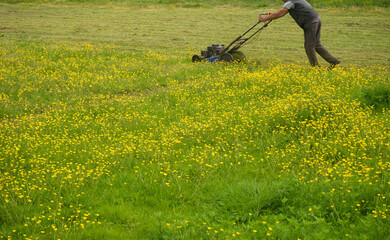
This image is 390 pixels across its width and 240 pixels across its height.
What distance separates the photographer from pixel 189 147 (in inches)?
254

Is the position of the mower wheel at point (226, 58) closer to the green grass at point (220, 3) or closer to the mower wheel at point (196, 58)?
the mower wheel at point (196, 58)

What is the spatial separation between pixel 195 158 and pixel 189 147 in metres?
0.59

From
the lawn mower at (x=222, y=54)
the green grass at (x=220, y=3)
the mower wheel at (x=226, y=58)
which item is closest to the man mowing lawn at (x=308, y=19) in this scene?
the lawn mower at (x=222, y=54)

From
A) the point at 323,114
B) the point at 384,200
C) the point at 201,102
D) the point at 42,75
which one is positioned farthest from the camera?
the point at 42,75

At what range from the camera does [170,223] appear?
4293 millimetres

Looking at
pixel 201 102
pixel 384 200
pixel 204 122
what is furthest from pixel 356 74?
pixel 384 200

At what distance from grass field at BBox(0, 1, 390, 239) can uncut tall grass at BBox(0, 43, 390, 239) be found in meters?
0.02

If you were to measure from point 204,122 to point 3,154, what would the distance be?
11.2 feet

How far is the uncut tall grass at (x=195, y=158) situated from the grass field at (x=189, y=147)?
0.08 feet

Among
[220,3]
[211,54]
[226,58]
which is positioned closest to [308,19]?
[226,58]

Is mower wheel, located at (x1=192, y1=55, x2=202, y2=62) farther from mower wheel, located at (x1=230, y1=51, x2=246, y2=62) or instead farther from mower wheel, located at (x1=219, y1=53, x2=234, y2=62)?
mower wheel, located at (x1=230, y1=51, x2=246, y2=62)

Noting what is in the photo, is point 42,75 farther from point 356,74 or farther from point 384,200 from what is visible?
point 384,200

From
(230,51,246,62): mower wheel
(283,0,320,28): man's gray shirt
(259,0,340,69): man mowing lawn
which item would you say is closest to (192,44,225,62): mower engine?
(230,51,246,62): mower wheel

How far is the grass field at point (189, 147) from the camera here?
13.9 feet
